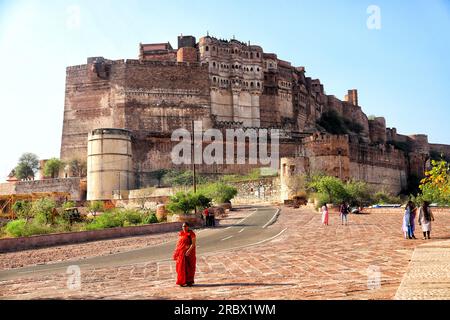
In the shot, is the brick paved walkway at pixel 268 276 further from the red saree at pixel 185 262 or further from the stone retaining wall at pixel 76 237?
the stone retaining wall at pixel 76 237

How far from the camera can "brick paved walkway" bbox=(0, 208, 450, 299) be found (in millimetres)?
6305

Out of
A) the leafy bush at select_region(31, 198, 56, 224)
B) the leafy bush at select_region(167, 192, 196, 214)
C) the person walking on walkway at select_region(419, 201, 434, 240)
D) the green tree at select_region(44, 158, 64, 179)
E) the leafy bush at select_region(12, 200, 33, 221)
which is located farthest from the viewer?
the green tree at select_region(44, 158, 64, 179)

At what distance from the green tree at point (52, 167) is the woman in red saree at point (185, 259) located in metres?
38.8

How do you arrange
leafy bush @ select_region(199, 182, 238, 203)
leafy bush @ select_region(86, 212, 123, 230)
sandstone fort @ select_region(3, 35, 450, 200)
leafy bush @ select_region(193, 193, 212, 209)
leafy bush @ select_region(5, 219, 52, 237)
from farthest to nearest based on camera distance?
sandstone fort @ select_region(3, 35, 450, 200) → leafy bush @ select_region(199, 182, 238, 203) → leafy bush @ select_region(193, 193, 212, 209) → leafy bush @ select_region(86, 212, 123, 230) → leafy bush @ select_region(5, 219, 52, 237)

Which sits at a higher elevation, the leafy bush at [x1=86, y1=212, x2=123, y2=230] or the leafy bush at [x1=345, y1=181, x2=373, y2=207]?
the leafy bush at [x1=345, y1=181, x2=373, y2=207]

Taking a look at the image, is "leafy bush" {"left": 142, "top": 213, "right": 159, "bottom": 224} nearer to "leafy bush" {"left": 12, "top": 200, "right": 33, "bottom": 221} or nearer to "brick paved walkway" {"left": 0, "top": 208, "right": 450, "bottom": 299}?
"leafy bush" {"left": 12, "top": 200, "right": 33, "bottom": 221}

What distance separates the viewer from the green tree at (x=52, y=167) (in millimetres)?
43938

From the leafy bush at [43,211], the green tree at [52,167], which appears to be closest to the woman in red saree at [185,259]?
the leafy bush at [43,211]

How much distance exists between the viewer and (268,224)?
757 inches

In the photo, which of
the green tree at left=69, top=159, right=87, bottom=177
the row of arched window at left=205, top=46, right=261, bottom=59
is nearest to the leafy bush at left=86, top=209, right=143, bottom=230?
the green tree at left=69, top=159, right=87, bottom=177

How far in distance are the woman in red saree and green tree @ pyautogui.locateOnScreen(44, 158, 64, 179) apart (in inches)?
1526

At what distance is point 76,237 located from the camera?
635 inches
